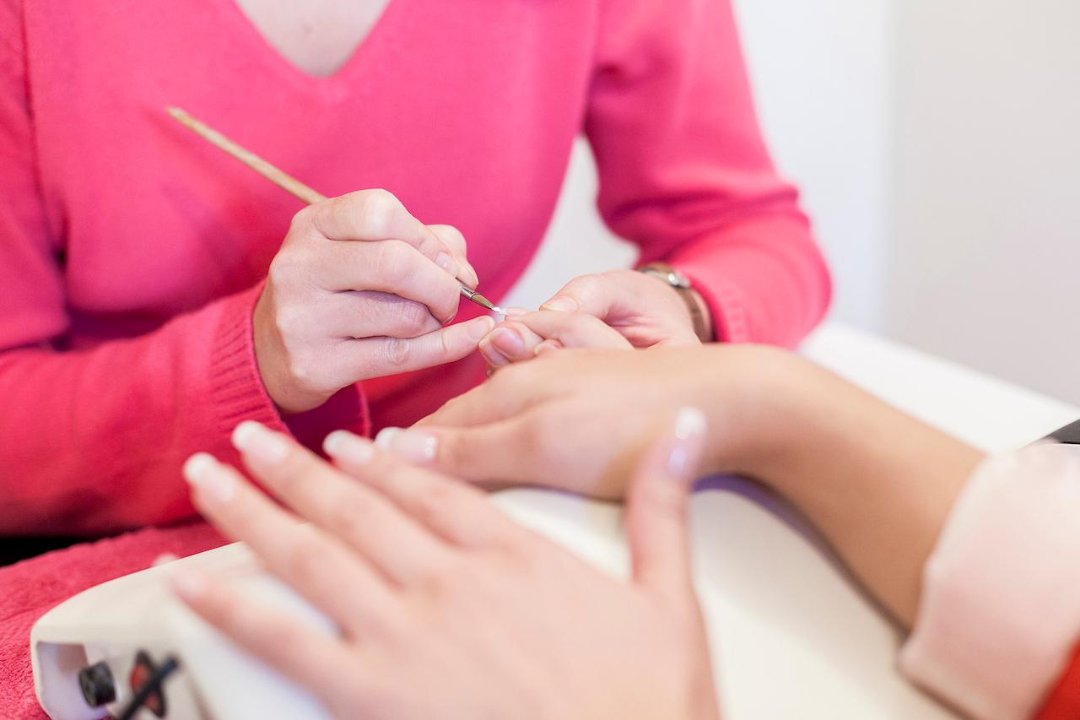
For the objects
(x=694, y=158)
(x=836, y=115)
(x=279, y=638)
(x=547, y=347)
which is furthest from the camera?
(x=836, y=115)

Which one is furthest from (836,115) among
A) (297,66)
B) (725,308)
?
(297,66)

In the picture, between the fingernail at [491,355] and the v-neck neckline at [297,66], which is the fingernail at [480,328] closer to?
the fingernail at [491,355]

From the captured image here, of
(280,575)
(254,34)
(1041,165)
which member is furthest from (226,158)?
(1041,165)

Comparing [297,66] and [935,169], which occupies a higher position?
[297,66]

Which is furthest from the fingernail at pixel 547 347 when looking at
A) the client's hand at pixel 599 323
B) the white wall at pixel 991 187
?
the white wall at pixel 991 187

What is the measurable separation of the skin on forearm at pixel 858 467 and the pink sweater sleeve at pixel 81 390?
0.22 metres

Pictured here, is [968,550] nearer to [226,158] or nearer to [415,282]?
[415,282]

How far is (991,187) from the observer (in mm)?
687

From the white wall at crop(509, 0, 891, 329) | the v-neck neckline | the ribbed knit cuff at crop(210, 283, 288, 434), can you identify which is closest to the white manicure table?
the ribbed knit cuff at crop(210, 283, 288, 434)

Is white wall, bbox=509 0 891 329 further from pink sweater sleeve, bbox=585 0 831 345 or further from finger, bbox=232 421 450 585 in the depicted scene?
finger, bbox=232 421 450 585

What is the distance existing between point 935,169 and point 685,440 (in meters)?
0.58

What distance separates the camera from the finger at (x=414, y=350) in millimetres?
365

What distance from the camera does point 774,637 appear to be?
282 millimetres

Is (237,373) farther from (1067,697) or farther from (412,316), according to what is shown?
(1067,697)
